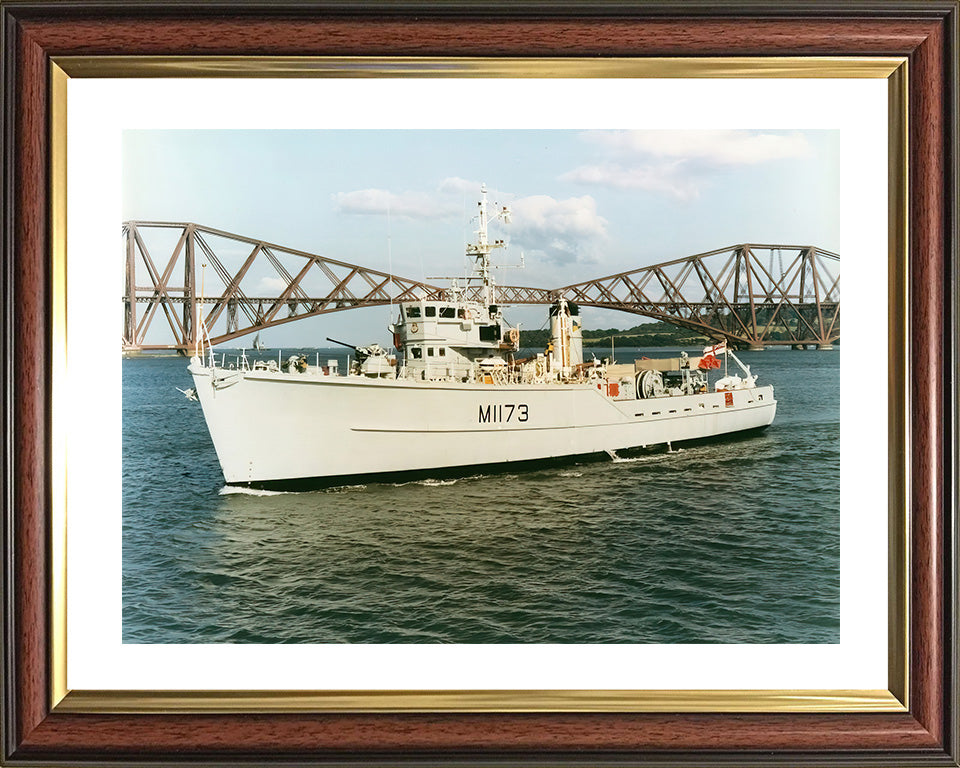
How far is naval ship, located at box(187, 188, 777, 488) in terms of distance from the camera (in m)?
3.19

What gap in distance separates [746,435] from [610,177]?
4.81ft

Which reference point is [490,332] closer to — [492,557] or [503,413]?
[503,413]

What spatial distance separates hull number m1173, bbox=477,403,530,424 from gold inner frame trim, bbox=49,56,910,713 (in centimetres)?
275

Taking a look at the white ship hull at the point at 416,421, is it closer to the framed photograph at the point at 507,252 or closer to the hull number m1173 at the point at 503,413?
the hull number m1173 at the point at 503,413

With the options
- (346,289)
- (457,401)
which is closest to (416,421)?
(457,401)

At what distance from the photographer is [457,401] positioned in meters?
4.88

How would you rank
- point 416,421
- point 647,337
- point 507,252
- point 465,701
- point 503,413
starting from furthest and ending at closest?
point 503,413, point 416,421, point 647,337, point 507,252, point 465,701

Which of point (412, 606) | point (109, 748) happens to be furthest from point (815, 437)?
point (109, 748)

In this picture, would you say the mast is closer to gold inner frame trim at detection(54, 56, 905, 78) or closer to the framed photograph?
the framed photograph

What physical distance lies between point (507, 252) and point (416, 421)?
2202mm

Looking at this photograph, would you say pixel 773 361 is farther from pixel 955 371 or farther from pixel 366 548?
pixel 366 548

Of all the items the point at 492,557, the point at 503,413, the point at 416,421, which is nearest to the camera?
the point at 492,557

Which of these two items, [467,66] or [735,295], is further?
[735,295]

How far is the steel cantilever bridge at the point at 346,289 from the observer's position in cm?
244
